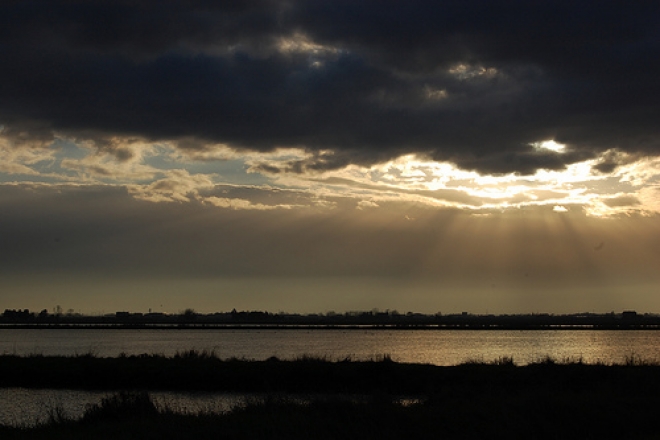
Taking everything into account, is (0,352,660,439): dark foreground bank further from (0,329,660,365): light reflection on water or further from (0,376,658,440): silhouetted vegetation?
(0,329,660,365): light reflection on water

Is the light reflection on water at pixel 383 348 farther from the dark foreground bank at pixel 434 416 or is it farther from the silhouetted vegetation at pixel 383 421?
the silhouetted vegetation at pixel 383 421

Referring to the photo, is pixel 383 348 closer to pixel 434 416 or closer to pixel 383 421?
pixel 434 416

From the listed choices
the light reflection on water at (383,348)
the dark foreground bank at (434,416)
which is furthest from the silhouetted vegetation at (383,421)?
the light reflection on water at (383,348)

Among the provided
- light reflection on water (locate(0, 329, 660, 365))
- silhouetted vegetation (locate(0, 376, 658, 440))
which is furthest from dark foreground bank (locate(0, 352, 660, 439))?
light reflection on water (locate(0, 329, 660, 365))

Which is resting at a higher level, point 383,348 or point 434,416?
point 434,416

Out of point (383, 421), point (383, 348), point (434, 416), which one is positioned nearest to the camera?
point (383, 421)

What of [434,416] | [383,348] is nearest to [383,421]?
[434,416]

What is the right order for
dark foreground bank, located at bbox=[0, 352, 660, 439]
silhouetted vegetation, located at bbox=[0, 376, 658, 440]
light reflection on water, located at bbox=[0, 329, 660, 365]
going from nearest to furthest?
silhouetted vegetation, located at bbox=[0, 376, 658, 440], dark foreground bank, located at bbox=[0, 352, 660, 439], light reflection on water, located at bbox=[0, 329, 660, 365]

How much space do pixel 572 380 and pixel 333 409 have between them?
54.5ft

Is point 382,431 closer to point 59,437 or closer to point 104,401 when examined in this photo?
point 59,437

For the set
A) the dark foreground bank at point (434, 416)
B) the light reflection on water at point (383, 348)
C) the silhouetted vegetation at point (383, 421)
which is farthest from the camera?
the light reflection on water at point (383, 348)

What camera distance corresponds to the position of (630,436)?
18.5m

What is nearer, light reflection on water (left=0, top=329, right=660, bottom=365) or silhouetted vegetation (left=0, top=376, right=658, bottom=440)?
silhouetted vegetation (left=0, top=376, right=658, bottom=440)

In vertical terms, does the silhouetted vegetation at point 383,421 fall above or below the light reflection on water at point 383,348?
above
